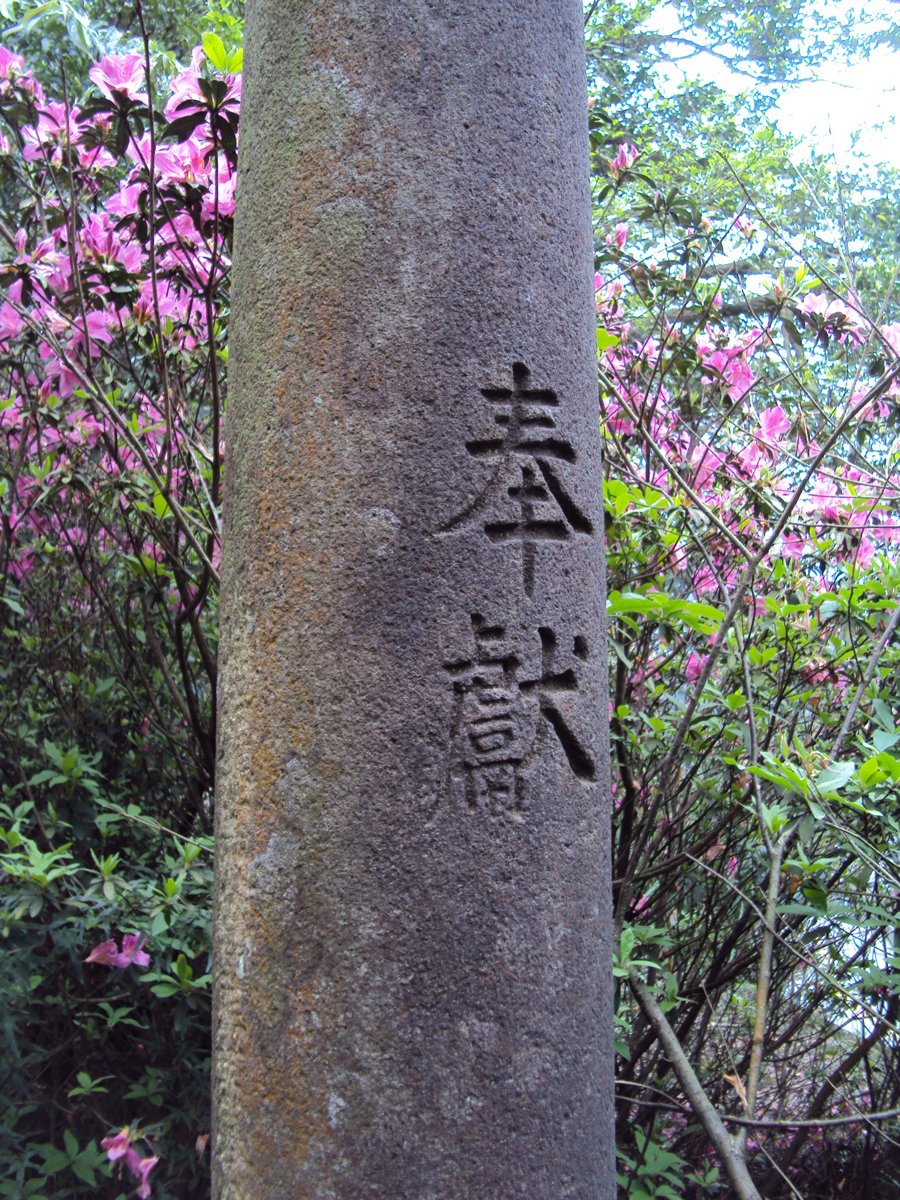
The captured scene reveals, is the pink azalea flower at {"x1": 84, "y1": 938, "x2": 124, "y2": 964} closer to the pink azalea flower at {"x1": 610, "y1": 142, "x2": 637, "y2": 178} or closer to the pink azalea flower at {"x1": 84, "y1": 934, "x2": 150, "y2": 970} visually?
the pink azalea flower at {"x1": 84, "y1": 934, "x2": 150, "y2": 970}

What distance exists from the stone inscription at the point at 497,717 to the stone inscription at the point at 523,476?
0.30 ft

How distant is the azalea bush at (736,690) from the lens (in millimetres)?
2346

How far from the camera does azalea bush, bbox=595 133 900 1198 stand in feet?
7.70

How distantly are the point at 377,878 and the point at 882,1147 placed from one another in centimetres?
221

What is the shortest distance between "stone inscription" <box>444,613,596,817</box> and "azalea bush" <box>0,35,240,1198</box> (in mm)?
889

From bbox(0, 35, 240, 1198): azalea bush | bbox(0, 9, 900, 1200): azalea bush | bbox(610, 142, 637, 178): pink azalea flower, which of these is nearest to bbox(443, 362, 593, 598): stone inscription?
bbox(0, 9, 900, 1200): azalea bush

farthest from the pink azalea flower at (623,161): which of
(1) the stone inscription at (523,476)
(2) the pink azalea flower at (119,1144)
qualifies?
(2) the pink azalea flower at (119,1144)

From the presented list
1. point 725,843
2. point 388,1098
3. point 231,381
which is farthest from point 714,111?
point 388,1098

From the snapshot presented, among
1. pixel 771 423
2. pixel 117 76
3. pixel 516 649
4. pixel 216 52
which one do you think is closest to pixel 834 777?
pixel 516 649

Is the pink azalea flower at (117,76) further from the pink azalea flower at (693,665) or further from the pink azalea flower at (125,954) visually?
the pink azalea flower at (693,665)

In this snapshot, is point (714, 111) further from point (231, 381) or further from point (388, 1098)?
point (388, 1098)

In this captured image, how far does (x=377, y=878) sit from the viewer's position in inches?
50.0

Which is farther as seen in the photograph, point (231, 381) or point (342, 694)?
point (231, 381)

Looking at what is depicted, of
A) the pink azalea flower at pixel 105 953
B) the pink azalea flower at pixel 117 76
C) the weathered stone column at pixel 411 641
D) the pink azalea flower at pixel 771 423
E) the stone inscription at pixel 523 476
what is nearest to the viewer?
the weathered stone column at pixel 411 641
